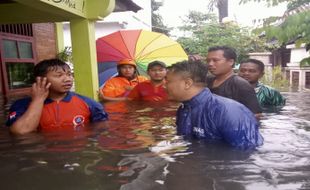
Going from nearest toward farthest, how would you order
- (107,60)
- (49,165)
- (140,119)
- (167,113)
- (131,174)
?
1. (131,174)
2. (49,165)
3. (140,119)
4. (167,113)
5. (107,60)

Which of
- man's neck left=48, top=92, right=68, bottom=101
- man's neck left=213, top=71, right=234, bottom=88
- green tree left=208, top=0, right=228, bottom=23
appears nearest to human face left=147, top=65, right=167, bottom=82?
man's neck left=213, top=71, right=234, bottom=88

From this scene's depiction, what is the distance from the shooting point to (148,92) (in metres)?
6.95

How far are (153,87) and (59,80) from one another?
3091 mm

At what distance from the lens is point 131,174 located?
2.68 meters

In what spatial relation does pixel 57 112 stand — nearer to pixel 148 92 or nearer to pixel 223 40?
pixel 148 92

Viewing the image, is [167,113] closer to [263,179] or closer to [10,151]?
[10,151]

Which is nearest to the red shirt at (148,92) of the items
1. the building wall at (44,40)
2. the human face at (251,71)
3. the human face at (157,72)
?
the human face at (157,72)

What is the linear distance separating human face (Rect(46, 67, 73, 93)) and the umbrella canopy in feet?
15.3

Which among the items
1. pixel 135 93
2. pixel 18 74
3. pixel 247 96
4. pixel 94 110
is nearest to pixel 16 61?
pixel 18 74

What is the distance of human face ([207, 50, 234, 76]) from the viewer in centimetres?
473

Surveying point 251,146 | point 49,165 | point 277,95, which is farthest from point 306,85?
point 49,165

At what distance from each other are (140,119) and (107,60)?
385 centimetres

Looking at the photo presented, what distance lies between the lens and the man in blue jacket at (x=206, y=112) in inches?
117

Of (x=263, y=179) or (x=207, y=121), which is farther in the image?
(x=207, y=121)
